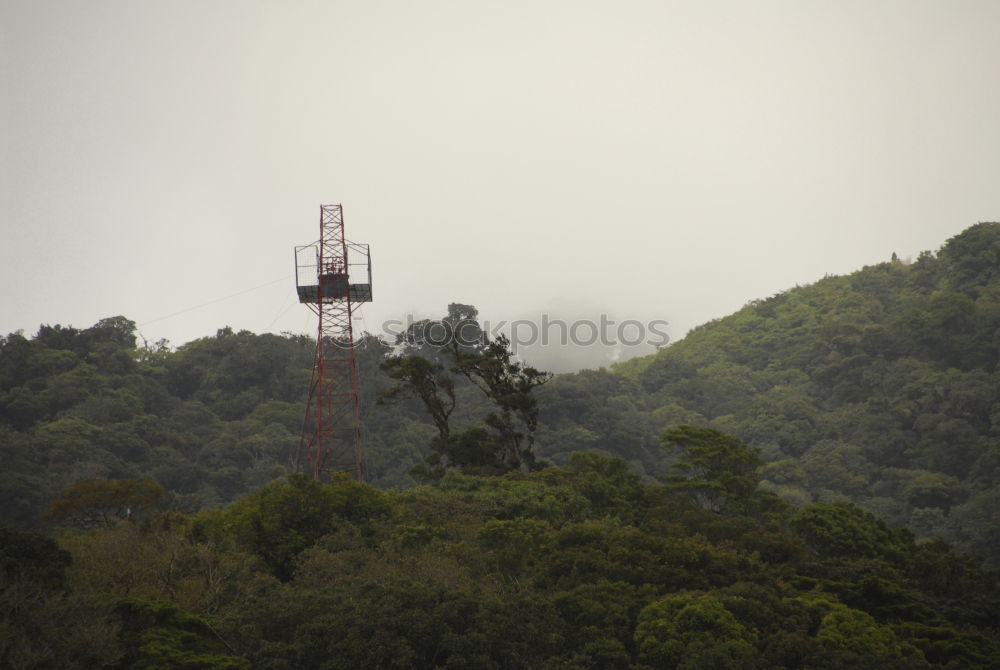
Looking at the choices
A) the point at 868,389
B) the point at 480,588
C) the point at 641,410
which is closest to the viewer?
the point at 480,588

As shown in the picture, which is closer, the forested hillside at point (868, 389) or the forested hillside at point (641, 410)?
the forested hillside at point (641, 410)

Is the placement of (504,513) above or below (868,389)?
below

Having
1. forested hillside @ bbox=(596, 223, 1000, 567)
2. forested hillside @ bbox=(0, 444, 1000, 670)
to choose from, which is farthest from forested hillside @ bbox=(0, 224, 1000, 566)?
forested hillside @ bbox=(0, 444, 1000, 670)

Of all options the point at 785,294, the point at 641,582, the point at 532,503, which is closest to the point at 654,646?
the point at 641,582

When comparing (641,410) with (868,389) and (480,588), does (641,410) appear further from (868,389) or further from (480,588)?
(480,588)

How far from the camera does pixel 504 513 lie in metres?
25.3

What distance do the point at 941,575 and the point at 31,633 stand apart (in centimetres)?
2196

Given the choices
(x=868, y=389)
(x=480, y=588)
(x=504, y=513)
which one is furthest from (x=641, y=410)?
(x=480, y=588)

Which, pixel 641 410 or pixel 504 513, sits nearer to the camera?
pixel 504 513

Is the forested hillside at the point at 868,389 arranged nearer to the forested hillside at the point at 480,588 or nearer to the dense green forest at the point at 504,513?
the dense green forest at the point at 504,513

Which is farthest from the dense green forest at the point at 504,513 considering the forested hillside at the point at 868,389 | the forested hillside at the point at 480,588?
the forested hillside at the point at 868,389

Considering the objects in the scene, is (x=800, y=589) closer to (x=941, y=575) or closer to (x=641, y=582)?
(x=641, y=582)

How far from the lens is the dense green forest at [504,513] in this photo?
15.6 meters

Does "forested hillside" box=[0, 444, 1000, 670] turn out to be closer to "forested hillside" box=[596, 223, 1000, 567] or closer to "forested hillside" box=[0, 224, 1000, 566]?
"forested hillside" box=[0, 224, 1000, 566]
